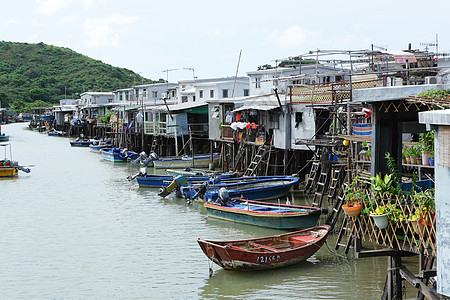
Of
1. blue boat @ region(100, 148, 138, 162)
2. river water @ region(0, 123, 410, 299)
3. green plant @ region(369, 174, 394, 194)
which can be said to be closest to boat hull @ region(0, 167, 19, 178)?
river water @ region(0, 123, 410, 299)

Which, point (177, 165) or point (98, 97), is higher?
point (98, 97)

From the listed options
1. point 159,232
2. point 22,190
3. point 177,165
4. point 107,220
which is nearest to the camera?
point 159,232

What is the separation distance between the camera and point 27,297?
46.0ft

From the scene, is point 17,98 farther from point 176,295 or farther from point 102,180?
point 176,295

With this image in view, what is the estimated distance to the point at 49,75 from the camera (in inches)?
5241

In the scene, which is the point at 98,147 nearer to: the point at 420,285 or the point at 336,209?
the point at 336,209

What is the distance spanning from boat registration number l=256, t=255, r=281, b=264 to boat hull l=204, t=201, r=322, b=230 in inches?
141

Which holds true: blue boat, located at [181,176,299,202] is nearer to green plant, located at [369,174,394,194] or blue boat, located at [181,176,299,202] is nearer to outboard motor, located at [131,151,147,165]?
green plant, located at [369,174,394,194]

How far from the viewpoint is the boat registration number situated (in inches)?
578

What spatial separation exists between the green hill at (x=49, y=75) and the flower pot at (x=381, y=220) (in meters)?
104

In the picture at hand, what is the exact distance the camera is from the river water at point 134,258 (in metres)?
14.1

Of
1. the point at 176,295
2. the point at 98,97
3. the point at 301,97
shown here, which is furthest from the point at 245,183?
the point at 98,97

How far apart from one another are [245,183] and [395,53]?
906cm

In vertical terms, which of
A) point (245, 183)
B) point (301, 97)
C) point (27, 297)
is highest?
point (301, 97)
